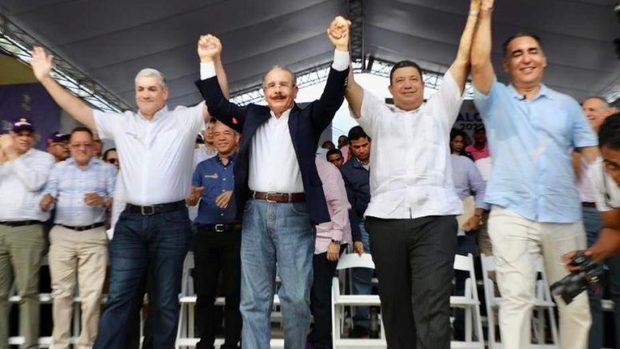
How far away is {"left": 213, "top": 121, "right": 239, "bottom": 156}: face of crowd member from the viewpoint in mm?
3795

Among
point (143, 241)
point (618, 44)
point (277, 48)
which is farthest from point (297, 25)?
point (143, 241)

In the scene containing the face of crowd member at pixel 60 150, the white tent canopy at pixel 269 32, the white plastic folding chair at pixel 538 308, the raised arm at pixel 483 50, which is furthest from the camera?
the white tent canopy at pixel 269 32

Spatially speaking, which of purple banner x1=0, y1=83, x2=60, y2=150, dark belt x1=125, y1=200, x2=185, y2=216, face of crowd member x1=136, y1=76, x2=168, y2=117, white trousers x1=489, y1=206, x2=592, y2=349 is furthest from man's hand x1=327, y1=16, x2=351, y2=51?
purple banner x1=0, y1=83, x2=60, y2=150

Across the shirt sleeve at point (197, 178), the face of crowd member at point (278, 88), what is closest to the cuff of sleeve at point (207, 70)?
the face of crowd member at point (278, 88)

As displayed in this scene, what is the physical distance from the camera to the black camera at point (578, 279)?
1540 millimetres

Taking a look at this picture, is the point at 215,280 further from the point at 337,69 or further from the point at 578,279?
the point at 578,279


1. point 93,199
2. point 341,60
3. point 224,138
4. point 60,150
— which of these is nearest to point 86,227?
point 93,199

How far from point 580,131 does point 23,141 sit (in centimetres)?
346

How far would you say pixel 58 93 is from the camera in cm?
294

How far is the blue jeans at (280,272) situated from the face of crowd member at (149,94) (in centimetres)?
92

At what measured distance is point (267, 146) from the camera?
260 cm

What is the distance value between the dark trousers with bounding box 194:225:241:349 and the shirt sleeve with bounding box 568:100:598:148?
6.73 ft

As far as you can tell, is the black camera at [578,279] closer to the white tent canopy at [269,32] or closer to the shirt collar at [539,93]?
the shirt collar at [539,93]

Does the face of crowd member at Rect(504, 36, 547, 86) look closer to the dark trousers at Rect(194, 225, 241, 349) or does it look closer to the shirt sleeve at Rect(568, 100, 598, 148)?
the shirt sleeve at Rect(568, 100, 598, 148)
